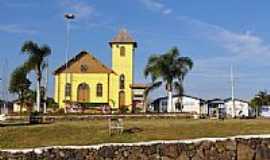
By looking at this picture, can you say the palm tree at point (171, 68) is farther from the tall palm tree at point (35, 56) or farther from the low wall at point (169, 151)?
the low wall at point (169, 151)

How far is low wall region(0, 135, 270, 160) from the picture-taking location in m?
16.6

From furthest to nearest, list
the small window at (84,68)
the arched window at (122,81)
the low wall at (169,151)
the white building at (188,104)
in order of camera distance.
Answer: the white building at (188,104)
the arched window at (122,81)
the small window at (84,68)
the low wall at (169,151)

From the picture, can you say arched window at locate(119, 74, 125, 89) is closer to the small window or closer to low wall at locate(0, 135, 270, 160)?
the small window

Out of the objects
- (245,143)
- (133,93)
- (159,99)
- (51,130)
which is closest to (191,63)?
(133,93)

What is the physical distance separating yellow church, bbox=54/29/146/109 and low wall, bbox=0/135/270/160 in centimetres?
5294

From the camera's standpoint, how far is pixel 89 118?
43719 mm

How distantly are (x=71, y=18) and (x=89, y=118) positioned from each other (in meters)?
24.2

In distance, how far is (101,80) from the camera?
72.2m

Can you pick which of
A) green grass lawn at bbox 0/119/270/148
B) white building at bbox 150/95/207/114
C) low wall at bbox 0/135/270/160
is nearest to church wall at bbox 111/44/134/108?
white building at bbox 150/95/207/114

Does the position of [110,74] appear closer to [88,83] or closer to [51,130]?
[88,83]

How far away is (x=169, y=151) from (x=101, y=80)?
5538 cm

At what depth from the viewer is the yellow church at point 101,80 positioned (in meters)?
71.2

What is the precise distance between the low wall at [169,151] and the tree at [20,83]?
39795mm

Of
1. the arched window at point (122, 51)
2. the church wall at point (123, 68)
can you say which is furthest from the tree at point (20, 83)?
the arched window at point (122, 51)
